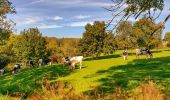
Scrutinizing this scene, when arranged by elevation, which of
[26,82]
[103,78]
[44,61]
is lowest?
[26,82]

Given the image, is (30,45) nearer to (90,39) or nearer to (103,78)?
(90,39)

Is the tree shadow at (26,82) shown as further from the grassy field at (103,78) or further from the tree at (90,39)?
the tree at (90,39)

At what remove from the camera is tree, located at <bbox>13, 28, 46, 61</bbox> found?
4593 inches

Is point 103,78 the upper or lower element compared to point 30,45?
lower

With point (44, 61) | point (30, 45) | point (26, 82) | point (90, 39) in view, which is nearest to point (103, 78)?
point (26, 82)

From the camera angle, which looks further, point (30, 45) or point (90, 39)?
point (30, 45)

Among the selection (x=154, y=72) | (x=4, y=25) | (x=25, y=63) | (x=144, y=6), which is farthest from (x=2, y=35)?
(x=25, y=63)

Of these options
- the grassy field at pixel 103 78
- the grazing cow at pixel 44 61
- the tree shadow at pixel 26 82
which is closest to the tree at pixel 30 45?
the grazing cow at pixel 44 61

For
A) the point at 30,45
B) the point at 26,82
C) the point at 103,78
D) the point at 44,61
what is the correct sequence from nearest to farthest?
the point at 103,78 → the point at 26,82 → the point at 44,61 → the point at 30,45

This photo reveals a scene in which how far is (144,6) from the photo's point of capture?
16984 millimetres

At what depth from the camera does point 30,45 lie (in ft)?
387

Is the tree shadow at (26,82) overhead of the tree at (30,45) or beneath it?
beneath

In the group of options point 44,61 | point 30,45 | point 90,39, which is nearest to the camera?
point 44,61

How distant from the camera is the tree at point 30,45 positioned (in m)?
117
